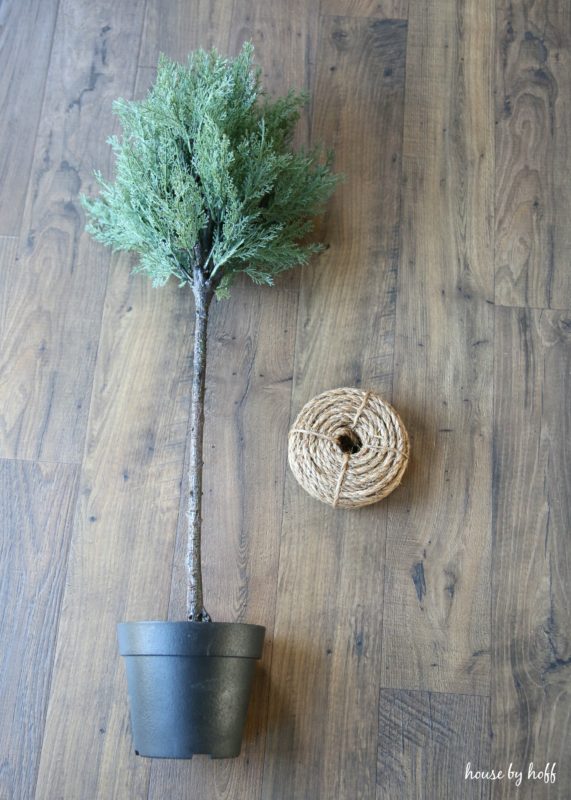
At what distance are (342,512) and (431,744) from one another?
0.59 m

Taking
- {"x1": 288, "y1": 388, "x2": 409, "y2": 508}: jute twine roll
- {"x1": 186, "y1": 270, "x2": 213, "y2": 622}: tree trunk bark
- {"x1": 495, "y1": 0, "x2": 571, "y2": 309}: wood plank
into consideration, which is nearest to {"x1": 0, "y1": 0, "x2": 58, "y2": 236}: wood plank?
{"x1": 186, "y1": 270, "x2": 213, "y2": 622}: tree trunk bark

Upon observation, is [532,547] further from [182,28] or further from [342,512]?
[182,28]

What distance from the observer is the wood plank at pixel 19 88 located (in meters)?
2.18

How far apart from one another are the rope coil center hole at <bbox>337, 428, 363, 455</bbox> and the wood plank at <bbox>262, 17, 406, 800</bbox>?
0.54 ft

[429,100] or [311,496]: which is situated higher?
[429,100]

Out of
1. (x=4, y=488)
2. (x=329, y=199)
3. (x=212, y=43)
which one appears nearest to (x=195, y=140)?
(x=329, y=199)

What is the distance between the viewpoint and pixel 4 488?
1.98 m

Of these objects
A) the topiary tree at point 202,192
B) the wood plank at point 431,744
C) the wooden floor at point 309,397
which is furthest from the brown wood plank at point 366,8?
the wood plank at point 431,744

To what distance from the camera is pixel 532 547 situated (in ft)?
6.42

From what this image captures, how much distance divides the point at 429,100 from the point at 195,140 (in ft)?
2.68

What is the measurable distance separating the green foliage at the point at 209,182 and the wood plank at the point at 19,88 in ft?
1.07

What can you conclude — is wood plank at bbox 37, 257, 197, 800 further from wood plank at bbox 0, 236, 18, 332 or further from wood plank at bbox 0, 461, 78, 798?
wood plank at bbox 0, 236, 18, 332

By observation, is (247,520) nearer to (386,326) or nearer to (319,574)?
(319,574)

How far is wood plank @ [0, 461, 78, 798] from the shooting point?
182 cm
